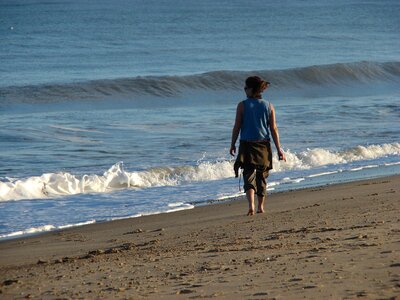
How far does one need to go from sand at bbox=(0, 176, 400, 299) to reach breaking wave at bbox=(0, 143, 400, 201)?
2573 mm

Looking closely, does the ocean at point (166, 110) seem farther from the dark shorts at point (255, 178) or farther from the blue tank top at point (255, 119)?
the blue tank top at point (255, 119)

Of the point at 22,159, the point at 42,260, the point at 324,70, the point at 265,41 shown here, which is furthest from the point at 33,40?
the point at 42,260

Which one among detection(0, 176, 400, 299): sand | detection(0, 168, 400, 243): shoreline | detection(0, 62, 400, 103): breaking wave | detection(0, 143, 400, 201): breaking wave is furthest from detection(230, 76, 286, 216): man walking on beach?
detection(0, 62, 400, 103): breaking wave

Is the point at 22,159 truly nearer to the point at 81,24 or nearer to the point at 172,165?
the point at 172,165

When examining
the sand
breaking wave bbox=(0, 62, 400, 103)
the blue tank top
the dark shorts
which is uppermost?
breaking wave bbox=(0, 62, 400, 103)

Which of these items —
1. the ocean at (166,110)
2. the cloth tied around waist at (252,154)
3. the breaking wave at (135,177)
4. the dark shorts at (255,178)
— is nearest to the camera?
the cloth tied around waist at (252,154)

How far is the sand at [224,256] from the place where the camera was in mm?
5250

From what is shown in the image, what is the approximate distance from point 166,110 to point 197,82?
8.41m

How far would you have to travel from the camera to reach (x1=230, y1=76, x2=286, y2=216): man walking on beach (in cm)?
898

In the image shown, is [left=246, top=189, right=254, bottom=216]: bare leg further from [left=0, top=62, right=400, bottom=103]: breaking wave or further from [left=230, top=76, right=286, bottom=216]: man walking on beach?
[left=0, top=62, right=400, bottom=103]: breaking wave

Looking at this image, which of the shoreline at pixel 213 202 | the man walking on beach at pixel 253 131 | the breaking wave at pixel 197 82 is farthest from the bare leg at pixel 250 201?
the breaking wave at pixel 197 82

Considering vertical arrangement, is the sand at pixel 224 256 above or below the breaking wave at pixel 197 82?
below

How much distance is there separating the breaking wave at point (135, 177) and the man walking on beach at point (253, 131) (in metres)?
3.40

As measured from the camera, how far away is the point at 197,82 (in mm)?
32812
